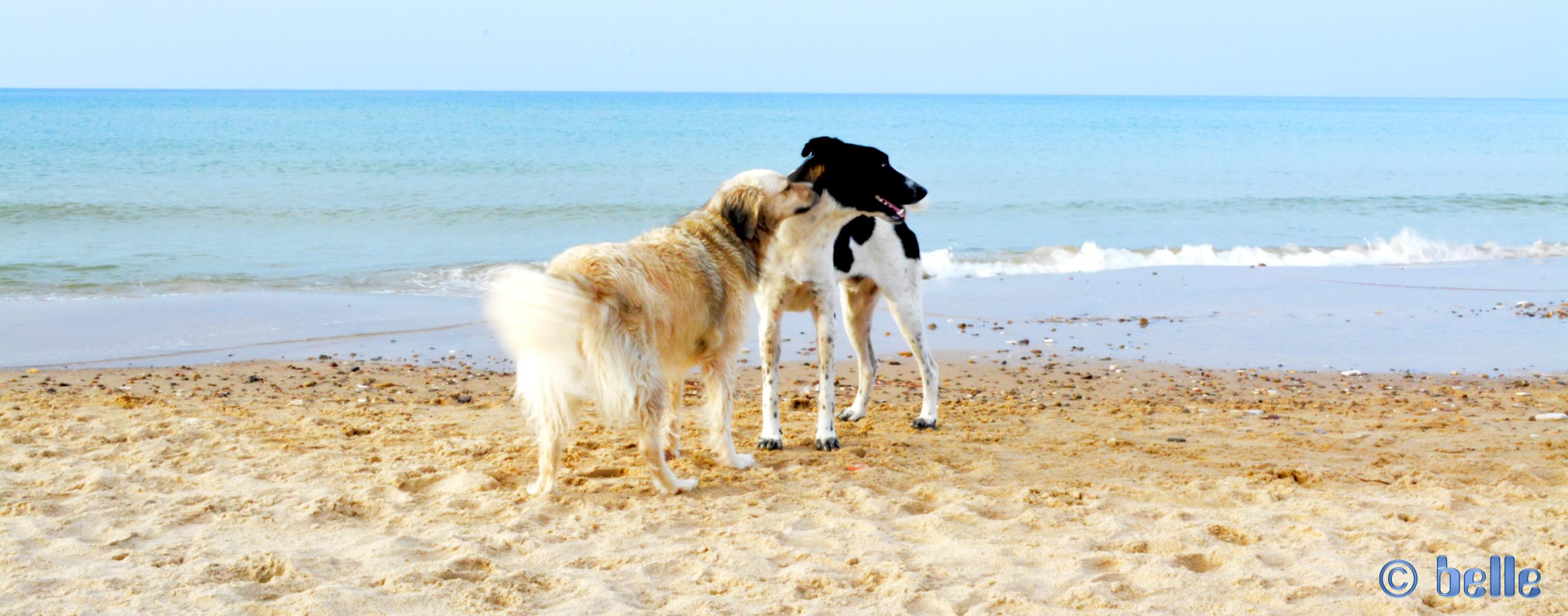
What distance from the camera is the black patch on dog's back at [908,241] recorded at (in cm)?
640

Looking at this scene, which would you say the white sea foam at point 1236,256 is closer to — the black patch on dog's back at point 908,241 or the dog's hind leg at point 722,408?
the black patch on dog's back at point 908,241

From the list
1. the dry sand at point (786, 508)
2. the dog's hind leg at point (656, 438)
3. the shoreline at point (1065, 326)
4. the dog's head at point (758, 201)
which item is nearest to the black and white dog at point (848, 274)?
the dog's head at point (758, 201)

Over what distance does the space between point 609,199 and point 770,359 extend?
17770 mm

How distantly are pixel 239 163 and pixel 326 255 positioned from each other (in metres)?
16.6

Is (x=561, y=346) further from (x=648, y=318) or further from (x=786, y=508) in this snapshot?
(x=786, y=508)

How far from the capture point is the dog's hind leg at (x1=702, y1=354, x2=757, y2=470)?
17.2 ft

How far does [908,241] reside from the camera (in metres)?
6.50

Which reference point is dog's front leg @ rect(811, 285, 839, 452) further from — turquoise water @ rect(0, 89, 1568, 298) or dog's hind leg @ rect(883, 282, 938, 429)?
turquoise water @ rect(0, 89, 1568, 298)

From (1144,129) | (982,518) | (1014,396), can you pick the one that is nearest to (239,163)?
(1014,396)

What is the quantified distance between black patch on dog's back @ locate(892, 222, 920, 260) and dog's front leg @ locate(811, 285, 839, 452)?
621mm

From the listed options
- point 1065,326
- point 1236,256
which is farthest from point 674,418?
point 1236,256

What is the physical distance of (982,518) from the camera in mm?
4684

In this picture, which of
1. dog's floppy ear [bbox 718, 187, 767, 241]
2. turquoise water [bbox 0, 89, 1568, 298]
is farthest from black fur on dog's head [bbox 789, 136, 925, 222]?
turquoise water [bbox 0, 89, 1568, 298]

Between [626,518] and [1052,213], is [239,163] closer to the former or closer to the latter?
[1052,213]
